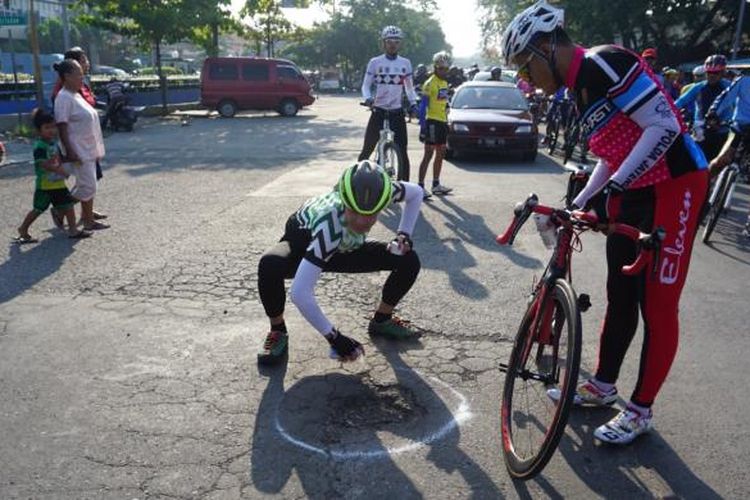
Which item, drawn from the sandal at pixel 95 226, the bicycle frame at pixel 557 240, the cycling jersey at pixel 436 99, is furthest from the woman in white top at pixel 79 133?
the bicycle frame at pixel 557 240

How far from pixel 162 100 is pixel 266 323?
23651 mm

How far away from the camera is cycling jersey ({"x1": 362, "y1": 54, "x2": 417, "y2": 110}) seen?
8.64 m

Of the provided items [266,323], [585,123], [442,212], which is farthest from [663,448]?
[442,212]

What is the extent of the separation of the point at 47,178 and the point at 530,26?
5.54 meters

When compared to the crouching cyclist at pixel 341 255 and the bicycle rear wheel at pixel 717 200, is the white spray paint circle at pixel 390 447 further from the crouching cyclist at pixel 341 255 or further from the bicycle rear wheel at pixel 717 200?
the bicycle rear wheel at pixel 717 200

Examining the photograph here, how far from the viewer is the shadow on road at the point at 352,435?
2785mm

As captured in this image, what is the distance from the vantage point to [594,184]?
131 inches

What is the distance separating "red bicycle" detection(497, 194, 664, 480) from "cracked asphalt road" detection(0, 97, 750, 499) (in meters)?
0.13

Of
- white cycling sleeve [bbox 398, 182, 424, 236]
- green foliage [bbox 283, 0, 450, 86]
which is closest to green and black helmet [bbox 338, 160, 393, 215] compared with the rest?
white cycling sleeve [bbox 398, 182, 424, 236]

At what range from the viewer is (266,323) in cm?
453

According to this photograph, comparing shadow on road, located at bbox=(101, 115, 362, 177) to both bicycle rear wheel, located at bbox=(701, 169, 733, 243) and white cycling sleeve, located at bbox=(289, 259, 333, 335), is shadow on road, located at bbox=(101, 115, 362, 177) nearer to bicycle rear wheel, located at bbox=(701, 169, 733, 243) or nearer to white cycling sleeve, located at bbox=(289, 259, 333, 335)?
bicycle rear wheel, located at bbox=(701, 169, 733, 243)

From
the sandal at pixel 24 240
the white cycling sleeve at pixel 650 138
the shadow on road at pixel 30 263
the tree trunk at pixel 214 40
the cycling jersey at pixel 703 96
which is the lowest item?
the shadow on road at pixel 30 263

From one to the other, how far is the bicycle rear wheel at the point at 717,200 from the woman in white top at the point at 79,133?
6611 mm

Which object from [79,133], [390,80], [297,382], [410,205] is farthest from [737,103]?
[79,133]
